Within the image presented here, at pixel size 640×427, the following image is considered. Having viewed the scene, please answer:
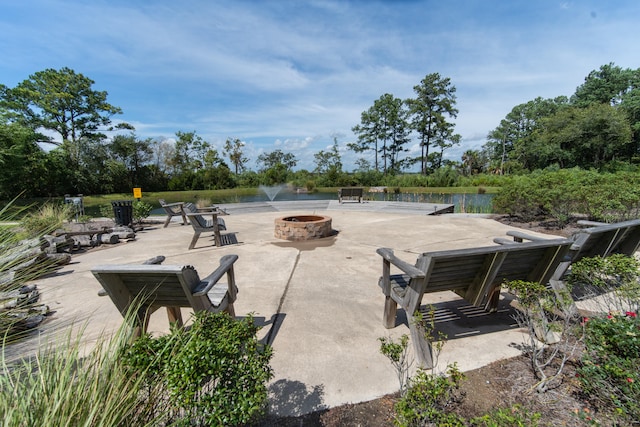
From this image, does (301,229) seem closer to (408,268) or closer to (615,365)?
(408,268)

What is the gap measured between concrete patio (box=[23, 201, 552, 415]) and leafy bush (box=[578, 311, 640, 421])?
52 cm

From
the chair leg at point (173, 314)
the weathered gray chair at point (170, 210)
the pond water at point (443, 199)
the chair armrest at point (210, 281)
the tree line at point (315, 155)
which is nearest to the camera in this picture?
the chair armrest at point (210, 281)

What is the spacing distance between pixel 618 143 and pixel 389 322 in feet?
130

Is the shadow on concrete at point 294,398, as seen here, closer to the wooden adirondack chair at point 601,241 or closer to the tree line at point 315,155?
the wooden adirondack chair at point 601,241

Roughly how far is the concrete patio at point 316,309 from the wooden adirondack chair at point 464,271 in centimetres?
35

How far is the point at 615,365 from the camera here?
1452 millimetres

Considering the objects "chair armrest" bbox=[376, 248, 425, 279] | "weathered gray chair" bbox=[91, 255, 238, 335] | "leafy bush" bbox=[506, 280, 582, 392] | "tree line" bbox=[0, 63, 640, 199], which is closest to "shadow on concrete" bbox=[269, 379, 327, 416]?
"weathered gray chair" bbox=[91, 255, 238, 335]

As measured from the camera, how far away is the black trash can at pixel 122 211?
714 cm

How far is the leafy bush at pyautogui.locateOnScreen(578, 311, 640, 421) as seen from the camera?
53.0 inches

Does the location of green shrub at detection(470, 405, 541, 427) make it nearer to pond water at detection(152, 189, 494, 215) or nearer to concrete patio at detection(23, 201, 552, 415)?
concrete patio at detection(23, 201, 552, 415)

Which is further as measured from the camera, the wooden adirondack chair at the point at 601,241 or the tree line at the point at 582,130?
the tree line at the point at 582,130

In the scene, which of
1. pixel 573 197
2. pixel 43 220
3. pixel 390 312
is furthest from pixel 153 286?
pixel 573 197

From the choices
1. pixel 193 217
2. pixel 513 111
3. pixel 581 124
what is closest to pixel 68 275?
pixel 193 217

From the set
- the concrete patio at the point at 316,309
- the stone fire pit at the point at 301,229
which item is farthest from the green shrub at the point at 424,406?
the stone fire pit at the point at 301,229
